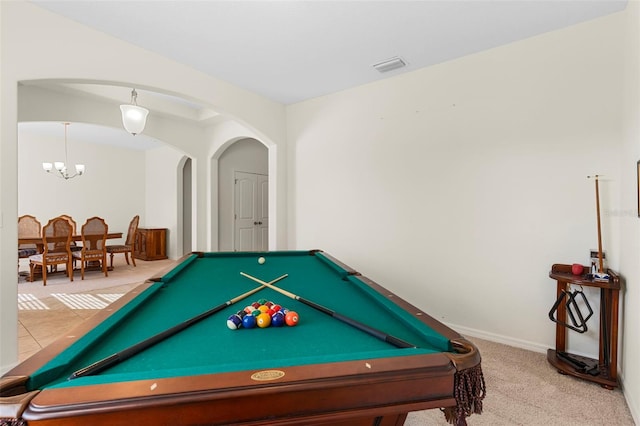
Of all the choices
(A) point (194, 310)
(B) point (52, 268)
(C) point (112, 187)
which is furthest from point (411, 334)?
(C) point (112, 187)

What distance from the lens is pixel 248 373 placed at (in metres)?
0.82

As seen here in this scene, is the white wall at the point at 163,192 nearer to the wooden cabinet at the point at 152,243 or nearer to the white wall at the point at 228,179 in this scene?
the wooden cabinet at the point at 152,243

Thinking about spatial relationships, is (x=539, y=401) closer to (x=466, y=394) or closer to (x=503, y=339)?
(x=503, y=339)

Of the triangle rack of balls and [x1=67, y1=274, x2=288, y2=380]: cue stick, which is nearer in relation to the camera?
[x1=67, y1=274, x2=288, y2=380]: cue stick

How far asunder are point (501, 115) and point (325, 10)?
1.79 meters

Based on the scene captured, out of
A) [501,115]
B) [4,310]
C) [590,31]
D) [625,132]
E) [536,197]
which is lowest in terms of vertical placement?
[4,310]

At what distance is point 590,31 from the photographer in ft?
7.88

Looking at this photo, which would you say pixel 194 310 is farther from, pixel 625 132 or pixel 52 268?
pixel 52 268

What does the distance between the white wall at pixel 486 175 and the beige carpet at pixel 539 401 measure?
46 cm

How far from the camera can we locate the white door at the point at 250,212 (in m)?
6.16

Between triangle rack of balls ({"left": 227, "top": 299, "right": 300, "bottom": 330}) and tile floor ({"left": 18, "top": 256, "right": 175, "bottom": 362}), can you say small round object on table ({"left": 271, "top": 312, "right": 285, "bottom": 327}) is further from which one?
tile floor ({"left": 18, "top": 256, "right": 175, "bottom": 362})

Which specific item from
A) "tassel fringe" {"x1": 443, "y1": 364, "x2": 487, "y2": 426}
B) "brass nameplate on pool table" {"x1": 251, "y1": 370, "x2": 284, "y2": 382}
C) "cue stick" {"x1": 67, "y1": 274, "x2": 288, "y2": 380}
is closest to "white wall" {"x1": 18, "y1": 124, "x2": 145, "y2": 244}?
"cue stick" {"x1": 67, "y1": 274, "x2": 288, "y2": 380}

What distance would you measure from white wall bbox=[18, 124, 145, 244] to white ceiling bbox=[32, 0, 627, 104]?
16.7 feet

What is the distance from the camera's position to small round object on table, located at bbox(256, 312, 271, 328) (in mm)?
1282
